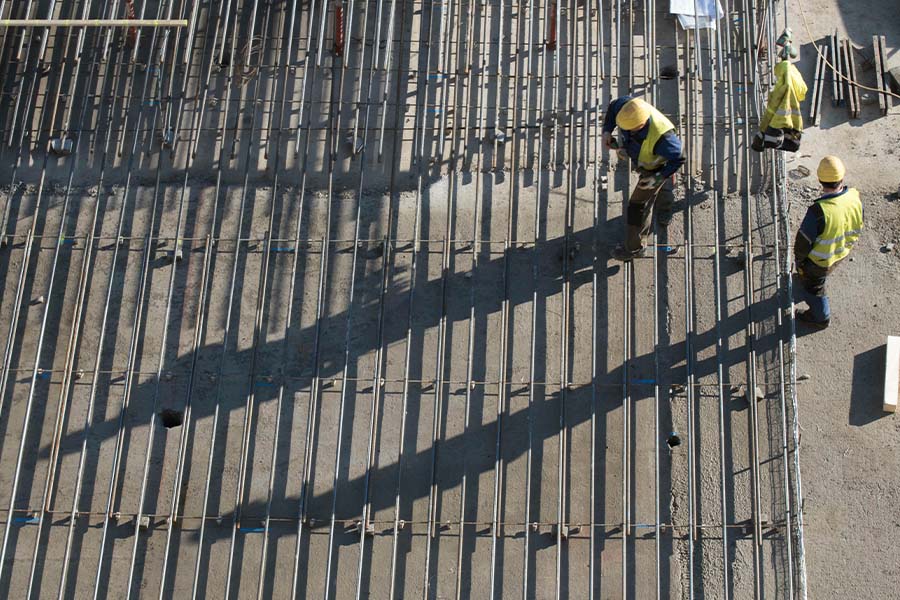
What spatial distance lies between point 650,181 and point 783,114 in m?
1.82

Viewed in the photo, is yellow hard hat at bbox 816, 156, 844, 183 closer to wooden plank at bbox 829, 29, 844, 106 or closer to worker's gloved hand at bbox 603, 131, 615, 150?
worker's gloved hand at bbox 603, 131, 615, 150

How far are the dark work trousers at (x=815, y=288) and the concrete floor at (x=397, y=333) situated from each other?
376 millimetres

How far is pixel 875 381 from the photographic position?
11438 millimetres

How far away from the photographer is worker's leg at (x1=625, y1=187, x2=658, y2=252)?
437 inches

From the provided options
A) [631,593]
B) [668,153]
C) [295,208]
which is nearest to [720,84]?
[668,153]

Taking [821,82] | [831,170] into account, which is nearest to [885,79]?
[821,82]

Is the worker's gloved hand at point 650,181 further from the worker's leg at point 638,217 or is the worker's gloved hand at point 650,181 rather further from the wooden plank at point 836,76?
the wooden plank at point 836,76

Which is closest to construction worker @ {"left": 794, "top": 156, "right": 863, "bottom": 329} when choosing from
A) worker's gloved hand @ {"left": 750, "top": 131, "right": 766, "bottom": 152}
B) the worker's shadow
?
worker's gloved hand @ {"left": 750, "top": 131, "right": 766, "bottom": 152}

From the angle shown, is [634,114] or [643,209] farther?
[643,209]

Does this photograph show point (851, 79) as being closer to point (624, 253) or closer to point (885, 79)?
point (885, 79)

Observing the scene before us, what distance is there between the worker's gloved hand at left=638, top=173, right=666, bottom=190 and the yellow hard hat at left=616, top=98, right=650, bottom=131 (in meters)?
0.58

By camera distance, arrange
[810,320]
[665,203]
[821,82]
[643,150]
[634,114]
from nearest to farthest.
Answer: [634,114], [643,150], [810,320], [665,203], [821,82]

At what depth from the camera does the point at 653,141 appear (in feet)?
35.1

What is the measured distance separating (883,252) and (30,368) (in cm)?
1057
